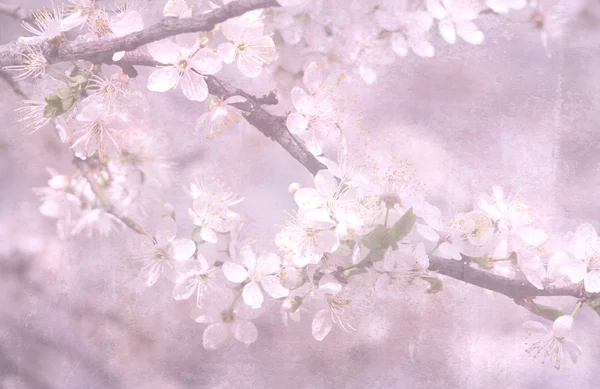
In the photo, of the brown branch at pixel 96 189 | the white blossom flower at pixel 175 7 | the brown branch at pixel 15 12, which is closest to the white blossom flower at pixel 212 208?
the brown branch at pixel 96 189

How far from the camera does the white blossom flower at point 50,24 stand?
1.28 meters

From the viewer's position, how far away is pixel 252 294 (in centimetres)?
138

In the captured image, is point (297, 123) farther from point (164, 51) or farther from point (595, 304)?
point (595, 304)

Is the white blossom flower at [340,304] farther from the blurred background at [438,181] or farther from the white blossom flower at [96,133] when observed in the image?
the white blossom flower at [96,133]

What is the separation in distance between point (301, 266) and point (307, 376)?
0.37 m

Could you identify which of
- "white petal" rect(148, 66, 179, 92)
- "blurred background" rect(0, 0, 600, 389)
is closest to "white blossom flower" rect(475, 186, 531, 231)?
"blurred background" rect(0, 0, 600, 389)

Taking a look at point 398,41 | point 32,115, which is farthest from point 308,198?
point 32,115

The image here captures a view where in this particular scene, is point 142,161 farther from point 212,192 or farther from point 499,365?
point 499,365

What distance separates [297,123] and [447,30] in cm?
48

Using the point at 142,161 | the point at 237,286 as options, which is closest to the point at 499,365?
the point at 237,286

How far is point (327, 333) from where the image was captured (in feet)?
4.78

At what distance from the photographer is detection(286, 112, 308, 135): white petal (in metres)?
1.35

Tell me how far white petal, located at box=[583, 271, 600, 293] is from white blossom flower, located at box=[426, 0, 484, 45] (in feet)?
2.15

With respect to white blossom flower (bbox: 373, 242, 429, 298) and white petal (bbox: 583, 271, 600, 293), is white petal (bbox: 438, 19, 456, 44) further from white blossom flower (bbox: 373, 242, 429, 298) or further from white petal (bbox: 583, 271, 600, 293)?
white petal (bbox: 583, 271, 600, 293)
